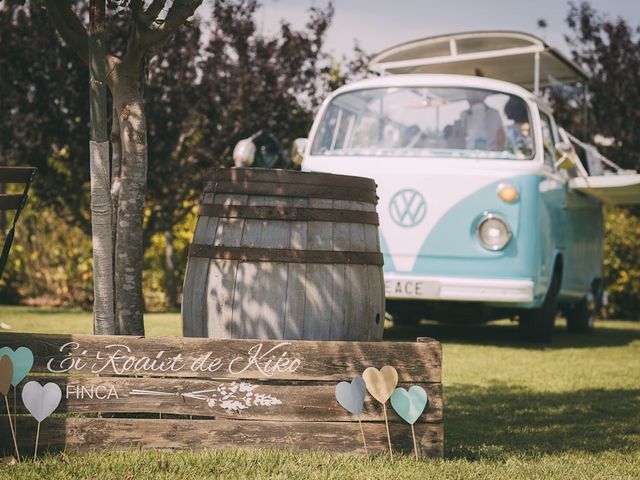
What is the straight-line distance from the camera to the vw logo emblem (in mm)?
7723

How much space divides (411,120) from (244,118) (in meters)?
4.49

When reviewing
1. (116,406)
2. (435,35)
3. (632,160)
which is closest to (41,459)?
(116,406)

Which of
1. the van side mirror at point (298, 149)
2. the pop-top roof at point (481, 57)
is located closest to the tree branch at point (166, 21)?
the van side mirror at point (298, 149)

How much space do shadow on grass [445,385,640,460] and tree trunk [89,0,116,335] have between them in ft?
5.08

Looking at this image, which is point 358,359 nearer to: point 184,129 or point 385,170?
point 385,170

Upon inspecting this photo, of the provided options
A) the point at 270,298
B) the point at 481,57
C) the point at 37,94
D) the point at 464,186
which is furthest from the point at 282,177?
the point at 37,94

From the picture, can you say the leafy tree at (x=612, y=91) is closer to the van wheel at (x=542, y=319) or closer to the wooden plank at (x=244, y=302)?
the van wheel at (x=542, y=319)

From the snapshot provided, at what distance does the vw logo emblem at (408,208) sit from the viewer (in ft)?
25.3

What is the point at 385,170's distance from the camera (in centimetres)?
778

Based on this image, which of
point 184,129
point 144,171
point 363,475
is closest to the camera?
point 363,475

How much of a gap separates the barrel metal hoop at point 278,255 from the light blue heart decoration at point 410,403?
63cm

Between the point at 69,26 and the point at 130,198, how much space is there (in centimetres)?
81

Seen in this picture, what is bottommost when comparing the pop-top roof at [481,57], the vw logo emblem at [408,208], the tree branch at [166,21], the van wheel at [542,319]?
the van wheel at [542,319]

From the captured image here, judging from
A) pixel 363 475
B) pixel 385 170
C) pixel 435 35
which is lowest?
pixel 363 475
